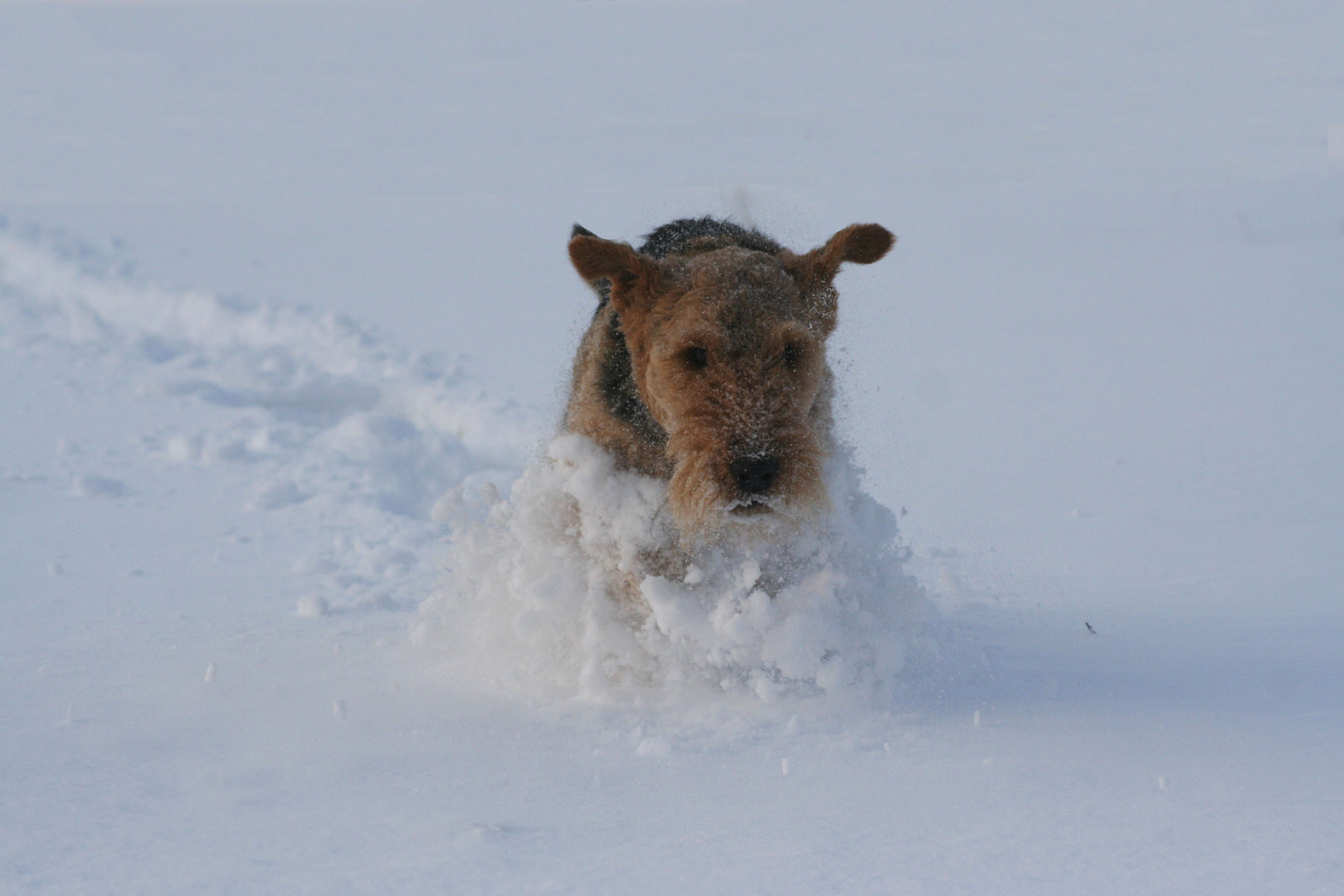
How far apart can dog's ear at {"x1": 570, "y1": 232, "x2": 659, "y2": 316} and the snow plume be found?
0.50 meters

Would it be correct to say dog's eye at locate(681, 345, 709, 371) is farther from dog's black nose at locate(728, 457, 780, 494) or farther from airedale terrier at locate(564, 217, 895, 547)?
dog's black nose at locate(728, 457, 780, 494)

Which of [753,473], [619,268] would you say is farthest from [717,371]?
[619,268]

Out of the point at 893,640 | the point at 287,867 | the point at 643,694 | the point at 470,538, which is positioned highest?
the point at 470,538

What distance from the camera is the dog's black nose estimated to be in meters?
2.82

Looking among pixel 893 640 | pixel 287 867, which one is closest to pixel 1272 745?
pixel 893 640

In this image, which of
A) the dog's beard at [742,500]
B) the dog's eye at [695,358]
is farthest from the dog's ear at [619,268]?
the dog's beard at [742,500]

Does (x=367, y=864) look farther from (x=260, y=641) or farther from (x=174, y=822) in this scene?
(x=260, y=641)

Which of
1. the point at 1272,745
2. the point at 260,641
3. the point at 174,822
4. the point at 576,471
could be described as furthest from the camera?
the point at 260,641

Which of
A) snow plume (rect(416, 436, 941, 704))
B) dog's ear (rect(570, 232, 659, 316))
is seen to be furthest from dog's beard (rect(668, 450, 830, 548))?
dog's ear (rect(570, 232, 659, 316))

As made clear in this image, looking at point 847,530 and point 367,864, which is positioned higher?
point 847,530

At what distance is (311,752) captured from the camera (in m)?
2.65

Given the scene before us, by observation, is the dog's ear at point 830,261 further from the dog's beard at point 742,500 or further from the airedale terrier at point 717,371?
the dog's beard at point 742,500

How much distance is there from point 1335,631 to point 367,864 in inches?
124

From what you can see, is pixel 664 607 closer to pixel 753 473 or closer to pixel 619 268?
pixel 753 473
